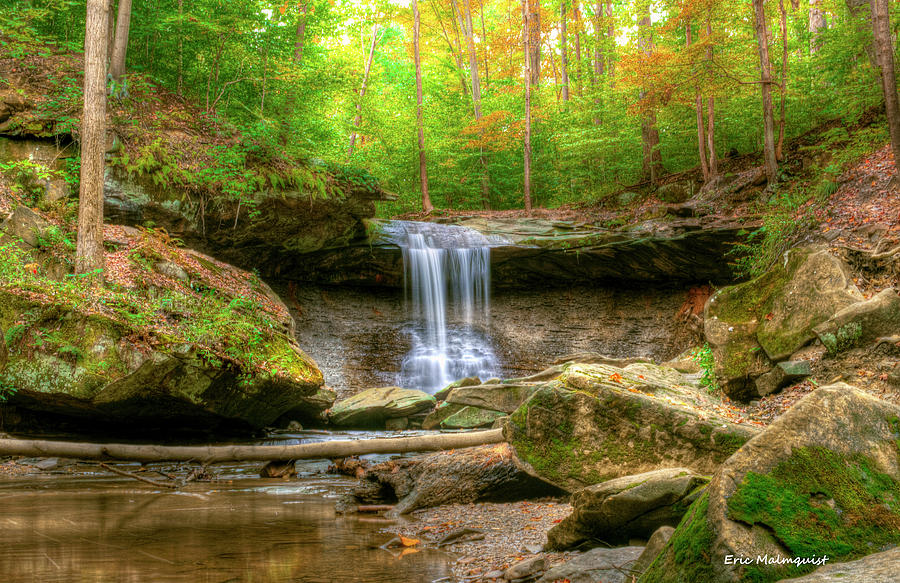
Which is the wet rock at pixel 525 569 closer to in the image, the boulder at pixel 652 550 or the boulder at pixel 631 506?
the boulder at pixel 631 506

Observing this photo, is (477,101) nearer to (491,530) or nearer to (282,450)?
(282,450)

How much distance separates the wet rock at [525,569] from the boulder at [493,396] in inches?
279

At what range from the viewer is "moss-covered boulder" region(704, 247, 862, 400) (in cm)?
644

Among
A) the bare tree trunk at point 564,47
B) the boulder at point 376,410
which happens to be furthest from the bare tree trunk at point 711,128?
the boulder at point 376,410

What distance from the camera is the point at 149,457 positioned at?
7.30m

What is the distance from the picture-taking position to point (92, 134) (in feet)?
29.6

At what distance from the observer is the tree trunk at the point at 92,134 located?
8953 millimetres

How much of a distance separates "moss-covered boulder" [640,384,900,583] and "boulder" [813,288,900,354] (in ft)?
14.2

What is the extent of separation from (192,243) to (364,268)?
17.6ft

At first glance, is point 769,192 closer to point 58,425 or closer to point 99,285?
point 99,285

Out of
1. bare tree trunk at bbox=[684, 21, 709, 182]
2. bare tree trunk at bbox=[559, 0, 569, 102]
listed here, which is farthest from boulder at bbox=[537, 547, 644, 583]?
bare tree trunk at bbox=[559, 0, 569, 102]

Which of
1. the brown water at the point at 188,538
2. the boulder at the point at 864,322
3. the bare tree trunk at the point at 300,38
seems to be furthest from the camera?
the bare tree trunk at the point at 300,38

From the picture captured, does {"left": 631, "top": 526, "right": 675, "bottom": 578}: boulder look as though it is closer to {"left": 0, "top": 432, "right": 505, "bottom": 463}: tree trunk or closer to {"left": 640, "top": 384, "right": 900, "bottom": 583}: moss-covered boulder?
{"left": 640, "top": 384, "right": 900, "bottom": 583}: moss-covered boulder

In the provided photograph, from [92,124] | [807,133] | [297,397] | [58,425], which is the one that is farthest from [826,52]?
[58,425]
